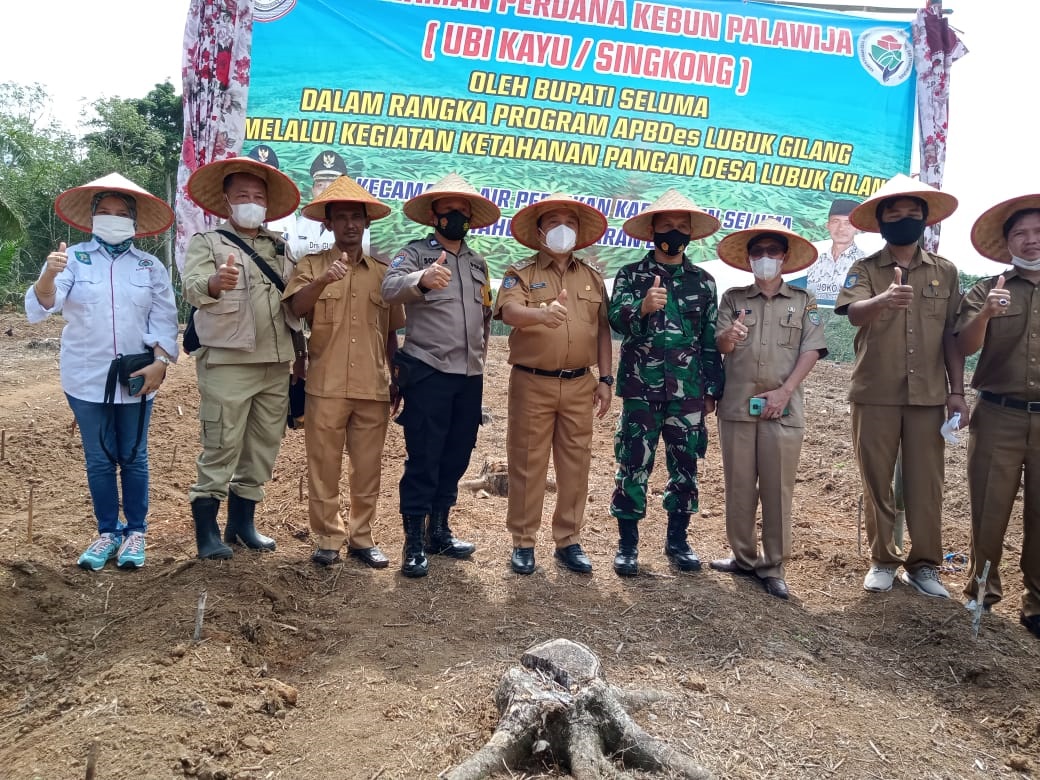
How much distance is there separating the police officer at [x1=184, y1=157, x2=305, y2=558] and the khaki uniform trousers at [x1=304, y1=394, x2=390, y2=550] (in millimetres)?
264

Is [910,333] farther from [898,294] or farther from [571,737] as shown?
[571,737]

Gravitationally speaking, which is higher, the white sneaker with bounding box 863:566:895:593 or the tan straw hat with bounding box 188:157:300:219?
the tan straw hat with bounding box 188:157:300:219

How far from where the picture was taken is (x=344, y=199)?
3.70 m

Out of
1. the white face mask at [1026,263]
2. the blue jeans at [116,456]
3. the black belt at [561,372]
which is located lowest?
the blue jeans at [116,456]

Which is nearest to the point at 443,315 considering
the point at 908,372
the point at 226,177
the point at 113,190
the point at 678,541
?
the point at 226,177

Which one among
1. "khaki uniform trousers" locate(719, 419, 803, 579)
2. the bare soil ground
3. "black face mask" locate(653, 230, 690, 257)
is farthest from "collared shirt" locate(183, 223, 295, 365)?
"khaki uniform trousers" locate(719, 419, 803, 579)

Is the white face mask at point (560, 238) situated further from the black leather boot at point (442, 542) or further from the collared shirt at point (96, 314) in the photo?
the collared shirt at point (96, 314)

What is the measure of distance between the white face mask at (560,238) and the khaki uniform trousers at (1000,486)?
7.69 feet

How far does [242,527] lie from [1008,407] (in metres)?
4.12

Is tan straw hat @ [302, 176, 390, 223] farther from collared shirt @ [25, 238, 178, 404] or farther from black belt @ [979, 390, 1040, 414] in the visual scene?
black belt @ [979, 390, 1040, 414]

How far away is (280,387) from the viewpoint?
397 cm

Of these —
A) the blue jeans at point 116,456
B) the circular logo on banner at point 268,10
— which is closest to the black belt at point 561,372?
the blue jeans at point 116,456

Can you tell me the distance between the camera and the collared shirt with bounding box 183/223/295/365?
3668 mm

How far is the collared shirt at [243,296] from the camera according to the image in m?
3.67
